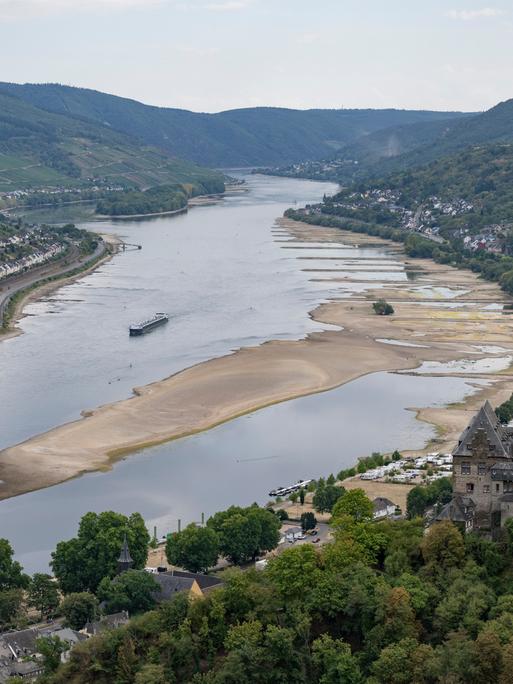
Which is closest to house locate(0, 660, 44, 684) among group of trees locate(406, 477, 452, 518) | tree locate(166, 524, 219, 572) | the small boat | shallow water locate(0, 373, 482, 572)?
tree locate(166, 524, 219, 572)

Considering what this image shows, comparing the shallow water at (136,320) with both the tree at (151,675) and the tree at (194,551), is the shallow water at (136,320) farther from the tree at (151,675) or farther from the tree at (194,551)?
the tree at (151,675)

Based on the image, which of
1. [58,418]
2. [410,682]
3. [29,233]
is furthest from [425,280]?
[410,682]

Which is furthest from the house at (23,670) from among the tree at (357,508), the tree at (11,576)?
the tree at (357,508)

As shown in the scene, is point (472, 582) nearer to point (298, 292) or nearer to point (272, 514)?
point (272, 514)

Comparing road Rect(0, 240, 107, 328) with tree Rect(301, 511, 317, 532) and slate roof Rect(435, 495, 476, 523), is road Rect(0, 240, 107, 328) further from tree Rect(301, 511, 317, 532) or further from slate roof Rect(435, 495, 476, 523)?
slate roof Rect(435, 495, 476, 523)

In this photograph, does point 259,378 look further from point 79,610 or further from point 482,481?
point 482,481

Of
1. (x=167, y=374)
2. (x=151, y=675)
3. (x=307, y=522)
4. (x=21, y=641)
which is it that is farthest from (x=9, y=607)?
(x=167, y=374)
